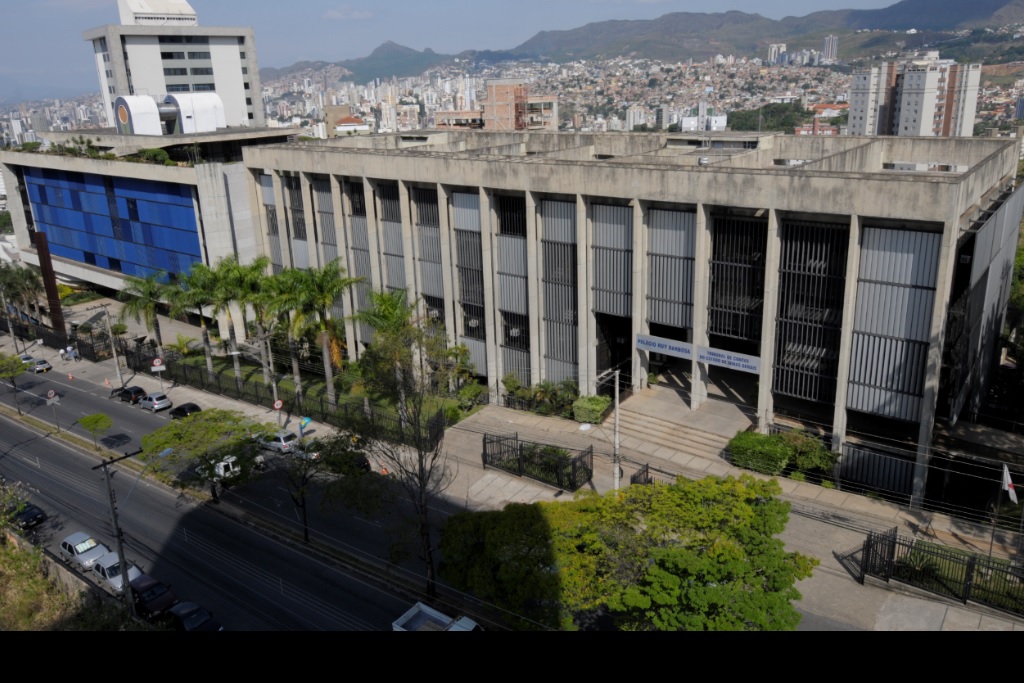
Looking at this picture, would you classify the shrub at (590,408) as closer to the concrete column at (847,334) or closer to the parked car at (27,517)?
the concrete column at (847,334)

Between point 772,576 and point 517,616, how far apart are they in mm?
7694

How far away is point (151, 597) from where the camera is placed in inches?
1222

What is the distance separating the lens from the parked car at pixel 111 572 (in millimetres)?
32844

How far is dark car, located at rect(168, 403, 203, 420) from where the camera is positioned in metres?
50.5

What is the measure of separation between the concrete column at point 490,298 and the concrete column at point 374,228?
27.1 ft

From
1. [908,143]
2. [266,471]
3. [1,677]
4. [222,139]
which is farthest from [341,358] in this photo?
[1,677]

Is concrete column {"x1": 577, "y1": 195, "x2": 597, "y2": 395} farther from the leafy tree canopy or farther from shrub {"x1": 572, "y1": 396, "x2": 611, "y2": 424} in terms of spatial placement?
the leafy tree canopy

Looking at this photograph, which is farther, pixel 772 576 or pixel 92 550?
pixel 92 550

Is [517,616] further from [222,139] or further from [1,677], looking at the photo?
[222,139]

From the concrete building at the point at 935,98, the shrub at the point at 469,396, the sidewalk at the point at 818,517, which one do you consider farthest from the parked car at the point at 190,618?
the concrete building at the point at 935,98

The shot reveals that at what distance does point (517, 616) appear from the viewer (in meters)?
24.7

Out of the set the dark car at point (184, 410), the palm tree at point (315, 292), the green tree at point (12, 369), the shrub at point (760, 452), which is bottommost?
the dark car at point (184, 410)

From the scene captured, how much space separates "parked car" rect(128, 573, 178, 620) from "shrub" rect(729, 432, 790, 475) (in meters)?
25.4

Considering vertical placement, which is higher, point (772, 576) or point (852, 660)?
point (852, 660)
